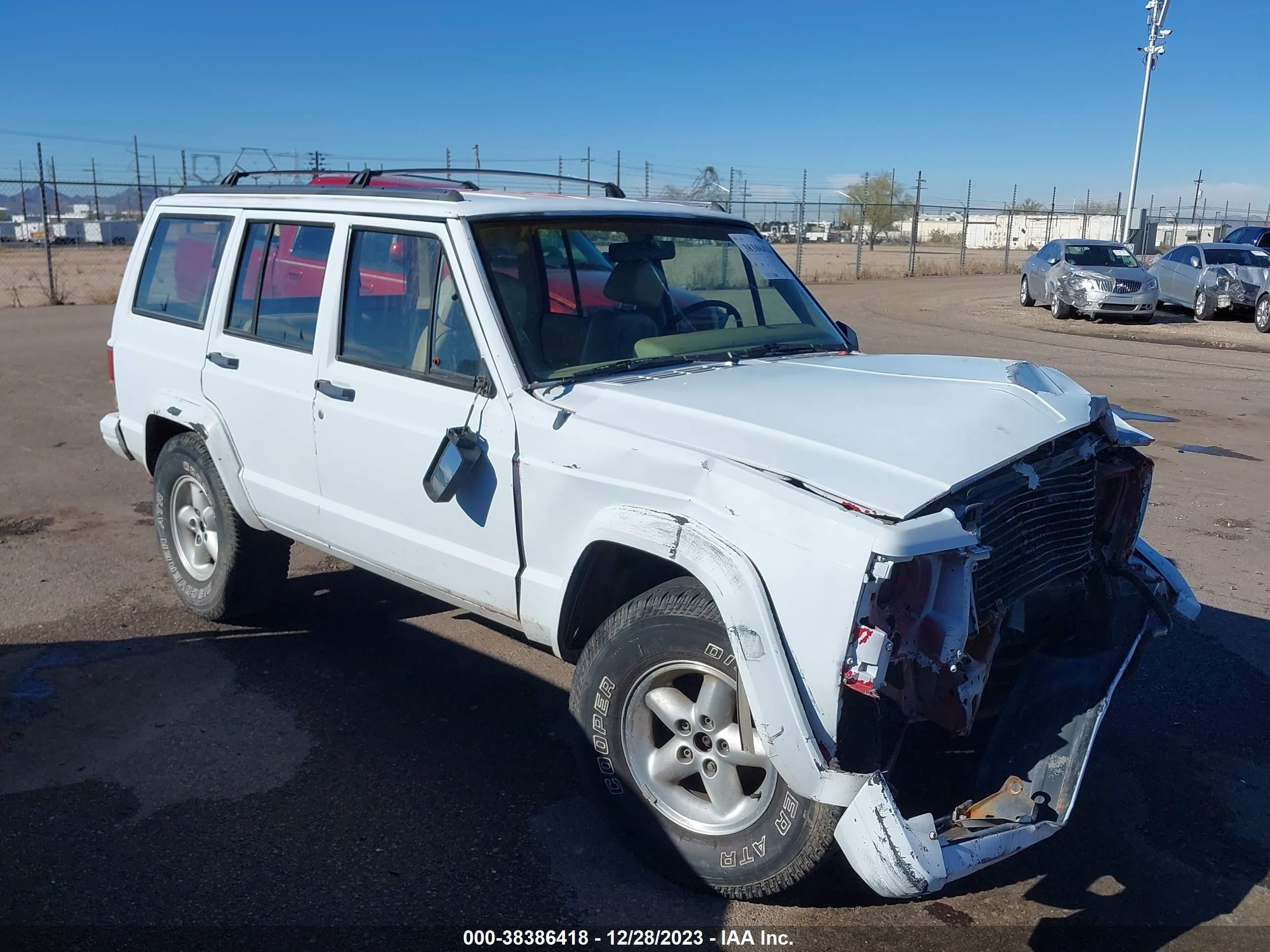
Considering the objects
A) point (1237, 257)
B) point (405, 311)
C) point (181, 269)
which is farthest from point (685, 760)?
point (1237, 257)

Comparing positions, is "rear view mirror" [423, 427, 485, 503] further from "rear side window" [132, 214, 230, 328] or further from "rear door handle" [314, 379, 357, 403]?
"rear side window" [132, 214, 230, 328]

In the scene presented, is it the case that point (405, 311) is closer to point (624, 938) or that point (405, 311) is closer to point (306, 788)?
point (306, 788)

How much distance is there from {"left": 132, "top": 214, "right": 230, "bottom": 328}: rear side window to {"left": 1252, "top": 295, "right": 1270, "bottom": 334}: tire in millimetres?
18528

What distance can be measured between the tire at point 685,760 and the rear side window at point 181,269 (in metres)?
2.88

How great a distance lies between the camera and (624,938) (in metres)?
3.05

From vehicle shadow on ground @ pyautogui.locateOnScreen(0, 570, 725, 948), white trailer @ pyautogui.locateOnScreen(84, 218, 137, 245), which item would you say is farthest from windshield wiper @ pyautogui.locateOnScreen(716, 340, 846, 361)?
white trailer @ pyautogui.locateOnScreen(84, 218, 137, 245)

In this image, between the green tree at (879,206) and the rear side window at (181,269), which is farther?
the green tree at (879,206)

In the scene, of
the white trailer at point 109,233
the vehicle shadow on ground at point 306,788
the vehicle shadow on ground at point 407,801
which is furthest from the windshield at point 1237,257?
the white trailer at point 109,233

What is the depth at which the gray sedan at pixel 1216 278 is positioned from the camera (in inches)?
778

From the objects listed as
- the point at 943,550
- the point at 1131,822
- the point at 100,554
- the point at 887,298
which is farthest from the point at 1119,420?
the point at 887,298

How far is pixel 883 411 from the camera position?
342 cm

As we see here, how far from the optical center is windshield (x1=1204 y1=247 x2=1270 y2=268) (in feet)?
65.8

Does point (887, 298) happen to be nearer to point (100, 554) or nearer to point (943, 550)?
point (100, 554)

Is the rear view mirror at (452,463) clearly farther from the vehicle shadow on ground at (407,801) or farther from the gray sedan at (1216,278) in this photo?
the gray sedan at (1216,278)
